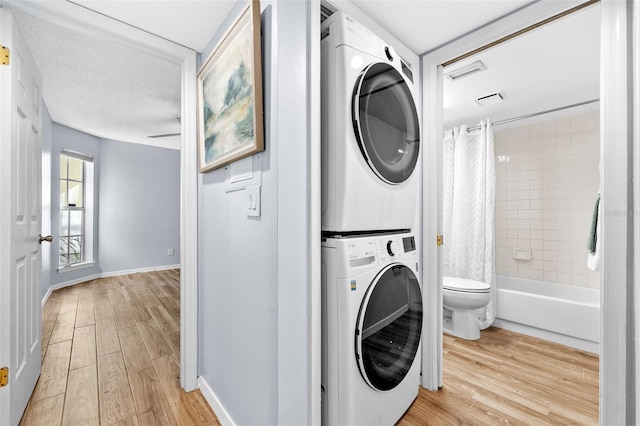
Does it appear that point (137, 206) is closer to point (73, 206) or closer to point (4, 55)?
point (73, 206)

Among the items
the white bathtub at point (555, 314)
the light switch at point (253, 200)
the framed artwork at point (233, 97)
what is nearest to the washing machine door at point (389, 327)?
the light switch at point (253, 200)

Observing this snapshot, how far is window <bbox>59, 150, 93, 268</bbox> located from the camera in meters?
4.15

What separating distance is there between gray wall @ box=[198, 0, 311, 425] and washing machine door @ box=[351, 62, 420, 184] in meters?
0.26

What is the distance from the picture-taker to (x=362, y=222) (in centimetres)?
118

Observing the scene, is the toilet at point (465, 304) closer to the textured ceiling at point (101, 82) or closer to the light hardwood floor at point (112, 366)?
the light hardwood floor at point (112, 366)

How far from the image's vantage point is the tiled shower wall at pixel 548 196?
2.77 m

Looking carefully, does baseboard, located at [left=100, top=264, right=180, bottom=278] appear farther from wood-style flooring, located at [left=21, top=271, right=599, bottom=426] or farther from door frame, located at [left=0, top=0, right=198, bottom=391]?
door frame, located at [left=0, top=0, right=198, bottom=391]

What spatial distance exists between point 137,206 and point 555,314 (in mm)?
5809

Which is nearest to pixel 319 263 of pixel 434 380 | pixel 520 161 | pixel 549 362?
pixel 434 380

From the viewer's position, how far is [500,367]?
2.04 metres

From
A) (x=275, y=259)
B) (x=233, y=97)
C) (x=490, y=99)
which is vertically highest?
(x=490, y=99)

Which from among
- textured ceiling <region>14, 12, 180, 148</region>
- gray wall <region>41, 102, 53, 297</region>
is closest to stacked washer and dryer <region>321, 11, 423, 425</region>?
textured ceiling <region>14, 12, 180, 148</region>

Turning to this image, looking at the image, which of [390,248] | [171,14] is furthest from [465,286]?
[171,14]

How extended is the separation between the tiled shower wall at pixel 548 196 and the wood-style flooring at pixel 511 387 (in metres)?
0.97
